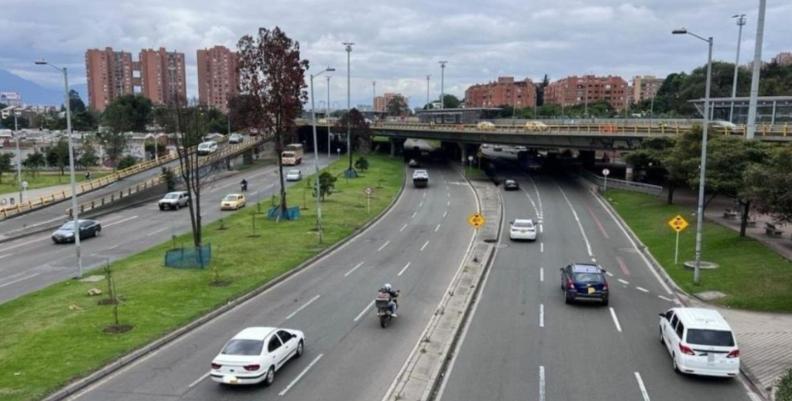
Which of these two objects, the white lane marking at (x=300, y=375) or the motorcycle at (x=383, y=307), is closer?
the white lane marking at (x=300, y=375)

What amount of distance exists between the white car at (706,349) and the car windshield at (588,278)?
655 centimetres

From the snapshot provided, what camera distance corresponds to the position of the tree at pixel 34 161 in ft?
279

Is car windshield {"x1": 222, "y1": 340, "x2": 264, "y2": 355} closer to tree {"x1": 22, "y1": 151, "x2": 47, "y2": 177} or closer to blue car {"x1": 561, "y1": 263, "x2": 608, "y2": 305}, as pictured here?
blue car {"x1": 561, "y1": 263, "x2": 608, "y2": 305}

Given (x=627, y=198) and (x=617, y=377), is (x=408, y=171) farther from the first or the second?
(x=617, y=377)

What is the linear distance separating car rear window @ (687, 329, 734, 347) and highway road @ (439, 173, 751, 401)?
1.09 m

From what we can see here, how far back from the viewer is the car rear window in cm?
1714

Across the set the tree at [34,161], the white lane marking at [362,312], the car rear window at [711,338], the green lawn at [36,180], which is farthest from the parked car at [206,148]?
the car rear window at [711,338]

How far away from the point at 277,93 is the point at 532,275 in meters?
Answer: 24.3

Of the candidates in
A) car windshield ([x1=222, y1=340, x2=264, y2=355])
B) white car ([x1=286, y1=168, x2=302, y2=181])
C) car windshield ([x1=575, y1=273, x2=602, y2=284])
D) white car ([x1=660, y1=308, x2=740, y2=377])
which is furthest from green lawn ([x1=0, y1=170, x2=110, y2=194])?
white car ([x1=660, y1=308, x2=740, y2=377])

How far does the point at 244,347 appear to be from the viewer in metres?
17.0

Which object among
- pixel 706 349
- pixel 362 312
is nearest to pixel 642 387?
pixel 706 349

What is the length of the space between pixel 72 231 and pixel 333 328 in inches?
1027

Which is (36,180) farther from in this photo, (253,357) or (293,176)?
(253,357)

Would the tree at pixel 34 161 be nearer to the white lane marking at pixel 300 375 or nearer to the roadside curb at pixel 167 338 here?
the roadside curb at pixel 167 338
